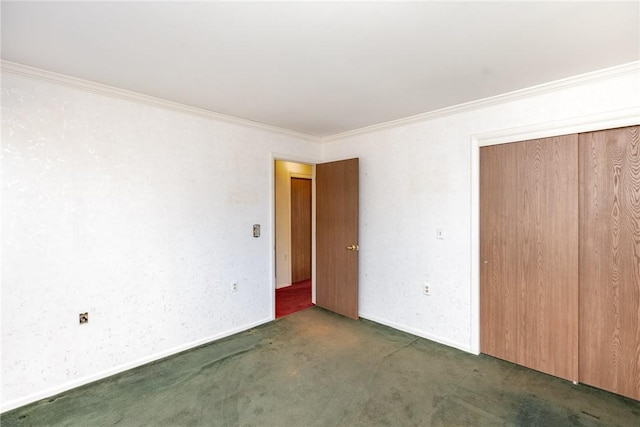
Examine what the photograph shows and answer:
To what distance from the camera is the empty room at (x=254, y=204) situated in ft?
5.80

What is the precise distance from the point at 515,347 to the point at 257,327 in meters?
2.59

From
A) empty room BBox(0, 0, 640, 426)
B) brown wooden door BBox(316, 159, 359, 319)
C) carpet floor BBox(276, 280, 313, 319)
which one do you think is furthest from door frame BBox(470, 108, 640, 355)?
carpet floor BBox(276, 280, 313, 319)

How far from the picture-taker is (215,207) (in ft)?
10.4

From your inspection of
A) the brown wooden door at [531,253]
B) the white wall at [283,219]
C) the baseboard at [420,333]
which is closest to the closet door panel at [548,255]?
the brown wooden door at [531,253]

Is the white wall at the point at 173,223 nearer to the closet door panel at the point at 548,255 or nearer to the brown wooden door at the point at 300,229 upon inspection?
the closet door panel at the point at 548,255

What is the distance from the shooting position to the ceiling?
1.51m

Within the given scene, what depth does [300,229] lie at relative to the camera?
18.4ft

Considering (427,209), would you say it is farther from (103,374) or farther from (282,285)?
(103,374)

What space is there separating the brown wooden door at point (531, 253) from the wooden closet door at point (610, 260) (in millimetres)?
75

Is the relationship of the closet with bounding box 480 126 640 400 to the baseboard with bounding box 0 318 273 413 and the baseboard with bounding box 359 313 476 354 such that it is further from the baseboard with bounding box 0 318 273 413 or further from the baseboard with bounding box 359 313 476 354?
the baseboard with bounding box 0 318 273 413

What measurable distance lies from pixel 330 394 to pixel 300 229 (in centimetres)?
353

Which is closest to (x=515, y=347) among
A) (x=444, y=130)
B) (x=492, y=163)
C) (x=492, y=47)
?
(x=492, y=163)

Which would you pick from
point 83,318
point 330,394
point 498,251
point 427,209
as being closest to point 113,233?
point 83,318

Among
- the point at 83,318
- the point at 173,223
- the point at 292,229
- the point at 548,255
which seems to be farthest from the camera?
the point at 292,229
